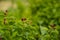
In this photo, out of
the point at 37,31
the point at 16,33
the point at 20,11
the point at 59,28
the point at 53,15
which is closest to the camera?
the point at 16,33

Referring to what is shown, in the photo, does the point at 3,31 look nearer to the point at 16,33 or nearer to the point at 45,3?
the point at 16,33

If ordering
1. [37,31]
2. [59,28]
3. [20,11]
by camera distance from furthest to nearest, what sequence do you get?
[20,11]
[59,28]
[37,31]

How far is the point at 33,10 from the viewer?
4453 mm

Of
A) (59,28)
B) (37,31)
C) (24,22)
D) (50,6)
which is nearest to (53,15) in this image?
(50,6)

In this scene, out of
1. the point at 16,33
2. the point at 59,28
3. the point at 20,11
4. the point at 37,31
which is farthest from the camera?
the point at 20,11

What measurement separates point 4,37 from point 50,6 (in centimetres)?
154

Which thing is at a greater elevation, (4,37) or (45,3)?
(45,3)

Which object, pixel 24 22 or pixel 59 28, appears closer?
pixel 24 22

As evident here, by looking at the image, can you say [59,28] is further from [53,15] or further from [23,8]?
[23,8]

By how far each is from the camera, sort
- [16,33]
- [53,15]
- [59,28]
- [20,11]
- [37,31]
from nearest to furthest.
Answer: [16,33]
[37,31]
[59,28]
[53,15]
[20,11]

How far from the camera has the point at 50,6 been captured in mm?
4297

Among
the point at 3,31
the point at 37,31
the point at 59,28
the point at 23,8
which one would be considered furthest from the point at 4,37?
the point at 23,8

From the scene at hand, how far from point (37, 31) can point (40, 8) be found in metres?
1.10

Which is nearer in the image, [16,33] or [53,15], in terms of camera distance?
[16,33]
